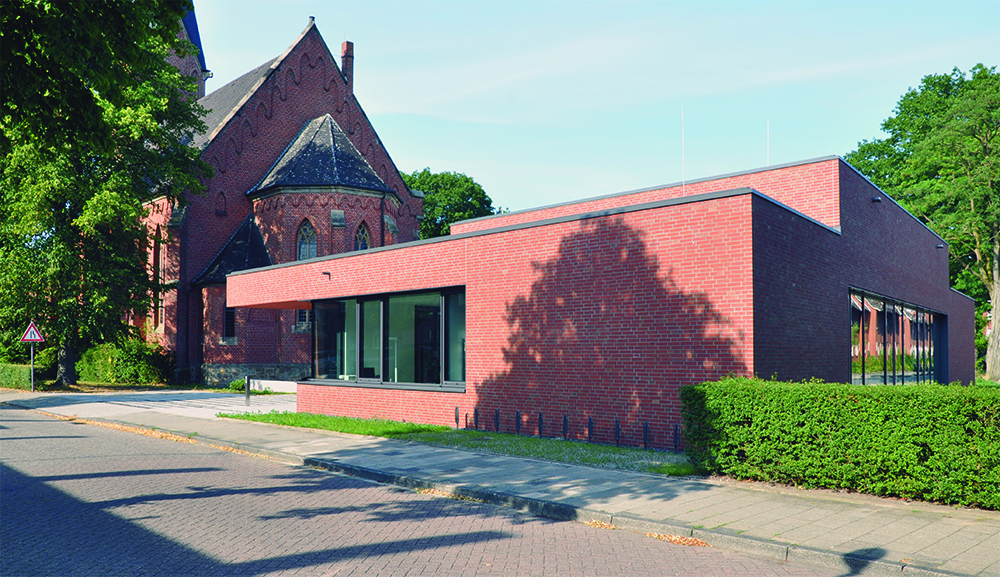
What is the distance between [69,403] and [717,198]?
20708 millimetres

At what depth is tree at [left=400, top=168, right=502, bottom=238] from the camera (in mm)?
54678

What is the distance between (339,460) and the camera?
10.2m

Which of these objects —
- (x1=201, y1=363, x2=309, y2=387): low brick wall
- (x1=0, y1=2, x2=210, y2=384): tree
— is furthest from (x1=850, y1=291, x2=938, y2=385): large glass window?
(x1=0, y1=2, x2=210, y2=384): tree

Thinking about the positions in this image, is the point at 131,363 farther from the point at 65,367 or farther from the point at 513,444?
the point at 513,444

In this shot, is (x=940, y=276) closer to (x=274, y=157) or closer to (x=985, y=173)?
(x=985, y=173)

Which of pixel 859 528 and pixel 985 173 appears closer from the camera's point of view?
pixel 859 528

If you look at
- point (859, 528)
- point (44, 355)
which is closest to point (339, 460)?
point (859, 528)

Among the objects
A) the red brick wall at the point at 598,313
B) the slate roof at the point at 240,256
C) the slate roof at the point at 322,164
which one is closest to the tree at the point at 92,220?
the slate roof at the point at 240,256

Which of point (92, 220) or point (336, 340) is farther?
point (92, 220)

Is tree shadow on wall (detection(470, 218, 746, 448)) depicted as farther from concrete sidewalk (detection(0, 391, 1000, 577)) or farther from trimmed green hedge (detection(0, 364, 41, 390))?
trimmed green hedge (detection(0, 364, 41, 390))

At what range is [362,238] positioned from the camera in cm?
3325

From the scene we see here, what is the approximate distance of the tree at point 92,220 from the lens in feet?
83.8

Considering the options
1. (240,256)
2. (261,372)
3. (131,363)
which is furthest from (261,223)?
(131,363)

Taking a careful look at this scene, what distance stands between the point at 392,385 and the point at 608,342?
235 inches
